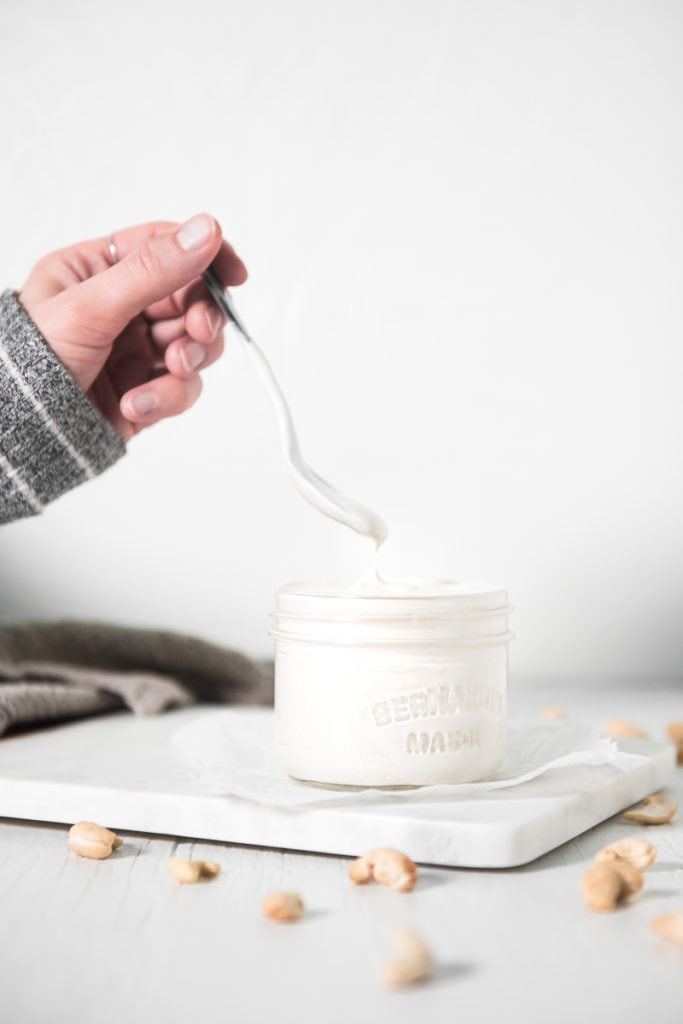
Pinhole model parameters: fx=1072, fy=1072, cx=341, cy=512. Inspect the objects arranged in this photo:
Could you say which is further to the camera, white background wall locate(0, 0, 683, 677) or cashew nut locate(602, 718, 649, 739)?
white background wall locate(0, 0, 683, 677)

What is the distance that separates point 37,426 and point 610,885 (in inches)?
23.2

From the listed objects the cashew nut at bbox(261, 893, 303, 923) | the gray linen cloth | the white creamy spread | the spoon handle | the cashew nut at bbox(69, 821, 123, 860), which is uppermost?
the spoon handle

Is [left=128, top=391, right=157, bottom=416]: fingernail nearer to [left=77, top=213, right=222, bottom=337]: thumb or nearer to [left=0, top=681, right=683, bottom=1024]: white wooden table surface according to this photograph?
[left=77, top=213, right=222, bottom=337]: thumb

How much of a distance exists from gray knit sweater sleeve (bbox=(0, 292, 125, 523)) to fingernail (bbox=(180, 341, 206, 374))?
9 cm

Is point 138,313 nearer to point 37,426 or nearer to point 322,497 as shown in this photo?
point 37,426

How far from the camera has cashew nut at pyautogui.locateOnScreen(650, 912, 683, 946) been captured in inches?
19.7

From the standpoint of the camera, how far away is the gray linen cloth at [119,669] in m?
1.07

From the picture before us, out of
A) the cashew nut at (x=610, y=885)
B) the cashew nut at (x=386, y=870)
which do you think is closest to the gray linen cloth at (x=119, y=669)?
the cashew nut at (x=386, y=870)

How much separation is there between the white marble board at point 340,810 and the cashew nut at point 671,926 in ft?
0.34

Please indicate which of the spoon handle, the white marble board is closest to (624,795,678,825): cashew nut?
the white marble board

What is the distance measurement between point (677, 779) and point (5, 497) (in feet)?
2.03

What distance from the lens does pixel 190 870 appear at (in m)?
0.59

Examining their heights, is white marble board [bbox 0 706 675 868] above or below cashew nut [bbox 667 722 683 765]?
above

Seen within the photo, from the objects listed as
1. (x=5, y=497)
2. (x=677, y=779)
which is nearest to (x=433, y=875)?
(x=677, y=779)
